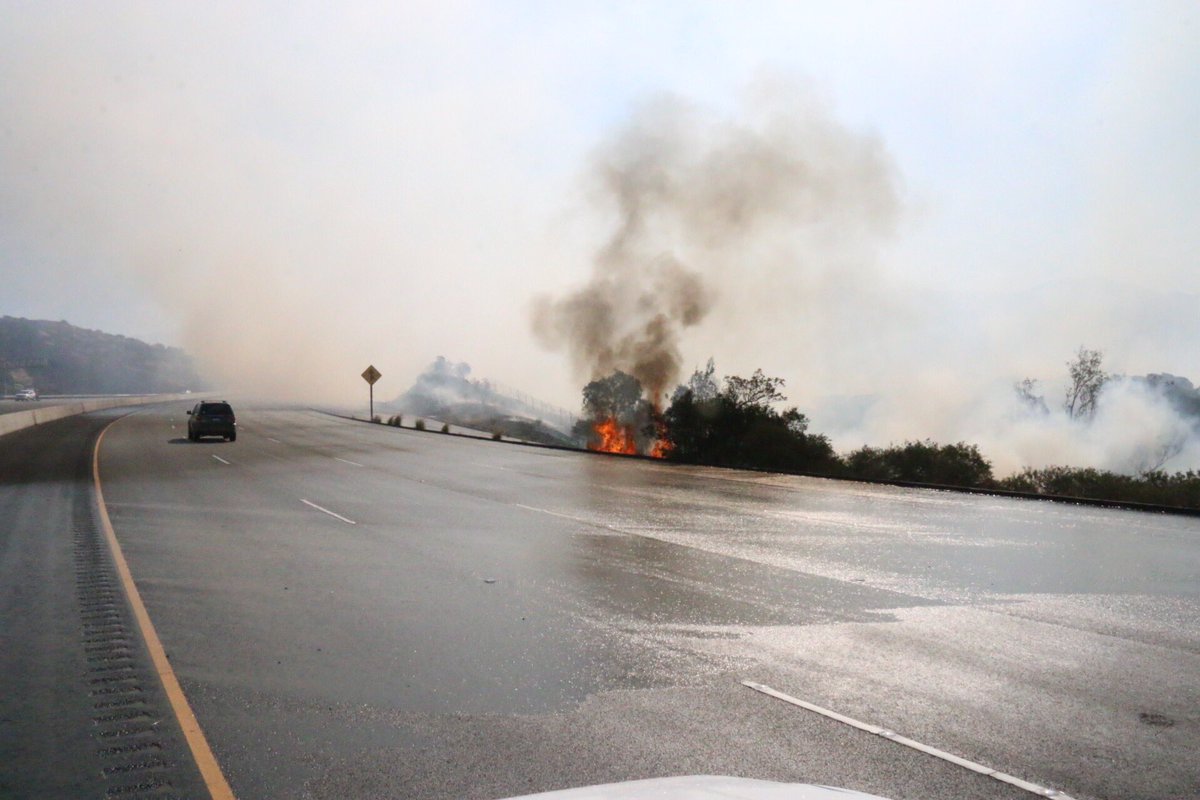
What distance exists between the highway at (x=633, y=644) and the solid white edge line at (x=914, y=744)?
78 mm

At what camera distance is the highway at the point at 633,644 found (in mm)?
4797

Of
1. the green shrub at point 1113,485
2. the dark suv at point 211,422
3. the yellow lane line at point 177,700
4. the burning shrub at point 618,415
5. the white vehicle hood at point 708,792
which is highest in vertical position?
the burning shrub at point 618,415

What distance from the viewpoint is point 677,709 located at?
5.60 metres

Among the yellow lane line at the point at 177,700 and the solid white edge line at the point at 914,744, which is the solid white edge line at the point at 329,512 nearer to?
the yellow lane line at the point at 177,700

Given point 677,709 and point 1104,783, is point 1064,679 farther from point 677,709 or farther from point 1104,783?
point 677,709

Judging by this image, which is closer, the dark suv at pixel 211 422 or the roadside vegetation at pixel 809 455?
the roadside vegetation at pixel 809 455

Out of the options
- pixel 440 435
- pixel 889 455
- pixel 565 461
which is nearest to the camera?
pixel 889 455

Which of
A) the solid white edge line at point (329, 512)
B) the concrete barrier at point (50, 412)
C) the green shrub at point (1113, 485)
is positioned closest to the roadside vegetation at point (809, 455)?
the green shrub at point (1113, 485)

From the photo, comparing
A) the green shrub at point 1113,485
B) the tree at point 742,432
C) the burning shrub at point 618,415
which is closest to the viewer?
the green shrub at point 1113,485

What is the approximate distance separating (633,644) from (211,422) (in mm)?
29387

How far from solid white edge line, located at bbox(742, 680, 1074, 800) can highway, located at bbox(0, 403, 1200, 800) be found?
78 mm

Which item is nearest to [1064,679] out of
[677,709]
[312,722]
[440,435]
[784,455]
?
[677,709]

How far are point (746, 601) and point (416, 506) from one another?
28.7ft

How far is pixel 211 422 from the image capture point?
33156mm
